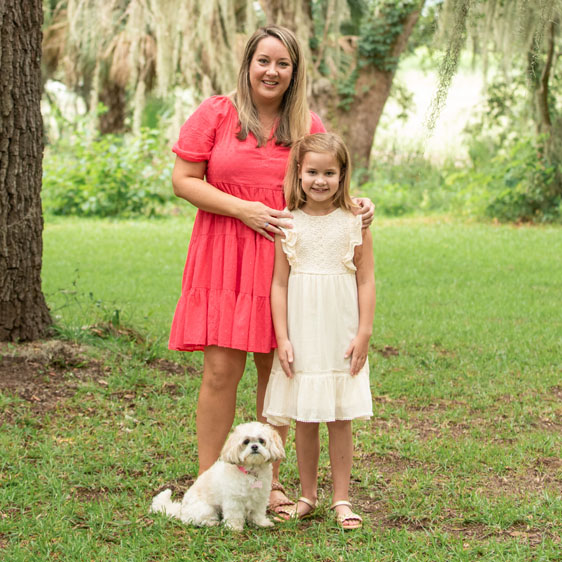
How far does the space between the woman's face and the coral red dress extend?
5.6 inches

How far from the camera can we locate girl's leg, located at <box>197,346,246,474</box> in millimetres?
3010

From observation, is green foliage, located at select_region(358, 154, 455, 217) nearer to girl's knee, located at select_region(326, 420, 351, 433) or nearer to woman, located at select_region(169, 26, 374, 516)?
woman, located at select_region(169, 26, 374, 516)

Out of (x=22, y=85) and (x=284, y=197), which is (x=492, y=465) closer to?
(x=284, y=197)

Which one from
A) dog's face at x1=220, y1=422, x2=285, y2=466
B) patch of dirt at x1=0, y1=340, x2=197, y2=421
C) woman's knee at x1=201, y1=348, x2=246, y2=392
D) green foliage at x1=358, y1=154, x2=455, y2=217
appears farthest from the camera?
green foliage at x1=358, y1=154, x2=455, y2=217

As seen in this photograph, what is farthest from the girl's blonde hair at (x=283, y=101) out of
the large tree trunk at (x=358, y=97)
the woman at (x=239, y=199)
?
the large tree trunk at (x=358, y=97)

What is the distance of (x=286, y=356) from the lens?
2789 millimetres

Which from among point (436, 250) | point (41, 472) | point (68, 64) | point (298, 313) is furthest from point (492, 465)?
point (68, 64)

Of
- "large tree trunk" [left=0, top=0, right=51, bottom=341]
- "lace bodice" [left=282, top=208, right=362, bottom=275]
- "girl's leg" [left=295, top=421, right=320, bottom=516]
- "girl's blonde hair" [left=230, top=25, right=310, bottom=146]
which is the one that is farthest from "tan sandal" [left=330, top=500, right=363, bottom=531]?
"large tree trunk" [left=0, top=0, right=51, bottom=341]

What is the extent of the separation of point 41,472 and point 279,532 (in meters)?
1.11

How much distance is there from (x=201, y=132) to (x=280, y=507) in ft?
4.64

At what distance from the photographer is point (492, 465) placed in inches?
137

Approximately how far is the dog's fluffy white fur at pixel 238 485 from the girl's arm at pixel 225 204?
0.69 meters

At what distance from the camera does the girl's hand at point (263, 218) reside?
2.84 meters

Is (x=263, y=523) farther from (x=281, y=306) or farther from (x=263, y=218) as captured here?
(x=263, y=218)
